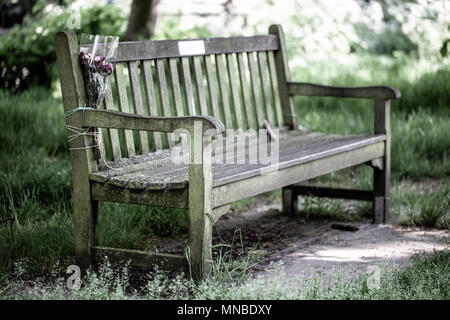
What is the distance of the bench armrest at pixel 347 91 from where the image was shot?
4617 millimetres

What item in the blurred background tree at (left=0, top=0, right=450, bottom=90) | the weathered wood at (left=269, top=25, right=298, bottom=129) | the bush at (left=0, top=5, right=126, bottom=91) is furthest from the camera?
the blurred background tree at (left=0, top=0, right=450, bottom=90)

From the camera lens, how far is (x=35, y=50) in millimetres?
7535

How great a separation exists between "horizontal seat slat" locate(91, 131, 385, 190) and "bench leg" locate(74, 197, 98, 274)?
0.55 feet

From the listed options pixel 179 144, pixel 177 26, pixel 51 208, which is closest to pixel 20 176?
pixel 51 208

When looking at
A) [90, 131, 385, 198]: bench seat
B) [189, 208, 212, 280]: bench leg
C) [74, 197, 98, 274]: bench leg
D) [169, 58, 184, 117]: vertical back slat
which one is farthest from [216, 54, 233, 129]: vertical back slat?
[189, 208, 212, 280]: bench leg

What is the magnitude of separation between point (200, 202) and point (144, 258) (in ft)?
1.51

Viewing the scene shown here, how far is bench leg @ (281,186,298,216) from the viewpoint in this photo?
497cm

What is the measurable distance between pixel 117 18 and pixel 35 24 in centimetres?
114

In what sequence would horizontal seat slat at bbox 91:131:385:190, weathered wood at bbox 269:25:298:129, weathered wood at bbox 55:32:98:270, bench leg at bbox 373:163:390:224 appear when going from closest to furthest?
1. horizontal seat slat at bbox 91:131:385:190
2. weathered wood at bbox 55:32:98:270
3. bench leg at bbox 373:163:390:224
4. weathered wood at bbox 269:25:298:129

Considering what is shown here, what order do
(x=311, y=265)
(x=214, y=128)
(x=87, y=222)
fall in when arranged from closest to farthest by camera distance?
(x=214, y=128)
(x=87, y=222)
(x=311, y=265)

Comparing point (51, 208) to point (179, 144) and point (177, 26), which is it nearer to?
point (179, 144)

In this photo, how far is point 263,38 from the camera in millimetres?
4695

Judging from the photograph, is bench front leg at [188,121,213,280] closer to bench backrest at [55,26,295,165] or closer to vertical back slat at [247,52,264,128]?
bench backrest at [55,26,295,165]

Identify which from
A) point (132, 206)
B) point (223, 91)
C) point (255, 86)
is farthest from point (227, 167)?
point (255, 86)
